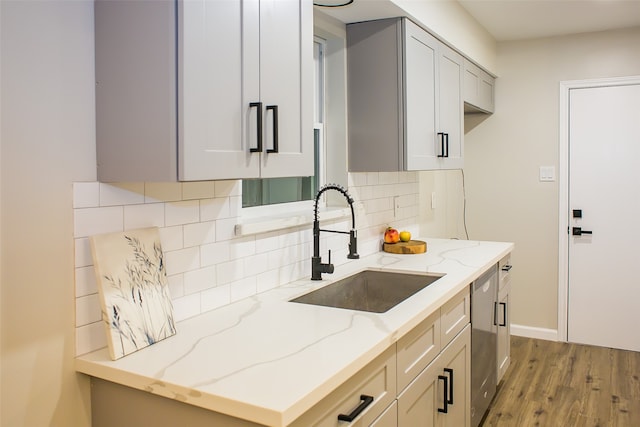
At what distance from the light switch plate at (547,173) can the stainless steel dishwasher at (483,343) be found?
1.61m

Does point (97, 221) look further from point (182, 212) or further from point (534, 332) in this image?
point (534, 332)

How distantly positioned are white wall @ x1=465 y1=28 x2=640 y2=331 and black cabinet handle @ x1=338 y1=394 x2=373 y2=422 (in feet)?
10.9

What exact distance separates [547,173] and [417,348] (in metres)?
2.97

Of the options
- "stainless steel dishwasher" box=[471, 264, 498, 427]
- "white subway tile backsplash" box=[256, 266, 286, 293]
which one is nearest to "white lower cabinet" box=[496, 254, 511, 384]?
"stainless steel dishwasher" box=[471, 264, 498, 427]

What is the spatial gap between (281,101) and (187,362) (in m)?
0.81

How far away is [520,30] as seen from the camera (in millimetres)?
4098

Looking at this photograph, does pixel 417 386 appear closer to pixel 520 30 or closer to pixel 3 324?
pixel 3 324

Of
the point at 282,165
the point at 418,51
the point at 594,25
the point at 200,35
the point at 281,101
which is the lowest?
the point at 282,165

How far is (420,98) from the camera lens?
9.54 ft

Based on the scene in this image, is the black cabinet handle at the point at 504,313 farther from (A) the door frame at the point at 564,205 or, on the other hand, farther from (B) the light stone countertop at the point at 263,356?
(B) the light stone countertop at the point at 263,356

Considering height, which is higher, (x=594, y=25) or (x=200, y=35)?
(x=594, y=25)

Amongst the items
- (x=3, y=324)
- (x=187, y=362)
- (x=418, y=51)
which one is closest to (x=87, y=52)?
(x=3, y=324)

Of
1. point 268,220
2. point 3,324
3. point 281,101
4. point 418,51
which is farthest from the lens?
point 418,51

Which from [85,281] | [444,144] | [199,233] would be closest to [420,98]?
[444,144]
